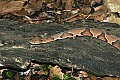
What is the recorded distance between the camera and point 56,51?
5543 mm

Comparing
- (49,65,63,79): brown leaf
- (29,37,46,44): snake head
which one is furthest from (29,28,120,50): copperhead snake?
(49,65,63,79): brown leaf

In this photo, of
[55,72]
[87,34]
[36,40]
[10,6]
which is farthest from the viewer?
[10,6]

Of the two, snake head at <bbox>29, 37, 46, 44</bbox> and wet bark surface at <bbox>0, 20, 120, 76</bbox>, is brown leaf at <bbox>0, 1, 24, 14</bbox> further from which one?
snake head at <bbox>29, 37, 46, 44</bbox>

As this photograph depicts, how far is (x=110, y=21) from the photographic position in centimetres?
719

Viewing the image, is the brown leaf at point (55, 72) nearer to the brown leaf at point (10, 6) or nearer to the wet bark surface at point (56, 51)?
the wet bark surface at point (56, 51)

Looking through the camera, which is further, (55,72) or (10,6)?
(10,6)

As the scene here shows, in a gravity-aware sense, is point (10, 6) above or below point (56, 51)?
above

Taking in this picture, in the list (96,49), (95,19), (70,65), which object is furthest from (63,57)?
(95,19)

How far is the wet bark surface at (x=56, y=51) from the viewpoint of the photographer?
5242 millimetres

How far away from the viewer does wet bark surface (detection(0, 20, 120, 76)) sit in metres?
5.24

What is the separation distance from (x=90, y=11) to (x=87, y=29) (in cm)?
142

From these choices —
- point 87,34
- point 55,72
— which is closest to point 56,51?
point 55,72

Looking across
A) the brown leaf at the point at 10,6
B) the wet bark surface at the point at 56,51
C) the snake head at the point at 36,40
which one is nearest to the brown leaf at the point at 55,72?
the wet bark surface at the point at 56,51

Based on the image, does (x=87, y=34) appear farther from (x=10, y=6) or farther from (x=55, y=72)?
(x=10, y=6)
